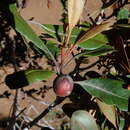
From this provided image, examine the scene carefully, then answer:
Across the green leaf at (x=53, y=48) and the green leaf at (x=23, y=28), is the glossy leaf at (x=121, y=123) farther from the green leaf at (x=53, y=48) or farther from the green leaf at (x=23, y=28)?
the green leaf at (x=23, y=28)

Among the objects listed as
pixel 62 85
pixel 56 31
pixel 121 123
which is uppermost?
pixel 56 31

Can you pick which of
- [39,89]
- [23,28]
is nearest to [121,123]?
[23,28]

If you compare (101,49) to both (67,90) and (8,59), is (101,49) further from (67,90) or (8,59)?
(8,59)

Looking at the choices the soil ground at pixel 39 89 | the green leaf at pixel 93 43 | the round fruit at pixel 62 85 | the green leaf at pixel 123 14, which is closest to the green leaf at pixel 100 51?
the green leaf at pixel 93 43

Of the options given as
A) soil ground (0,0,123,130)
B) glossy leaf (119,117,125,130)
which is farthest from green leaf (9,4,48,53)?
soil ground (0,0,123,130)

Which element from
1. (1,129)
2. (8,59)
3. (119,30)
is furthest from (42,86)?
(119,30)

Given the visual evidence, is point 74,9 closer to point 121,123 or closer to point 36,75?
point 36,75
